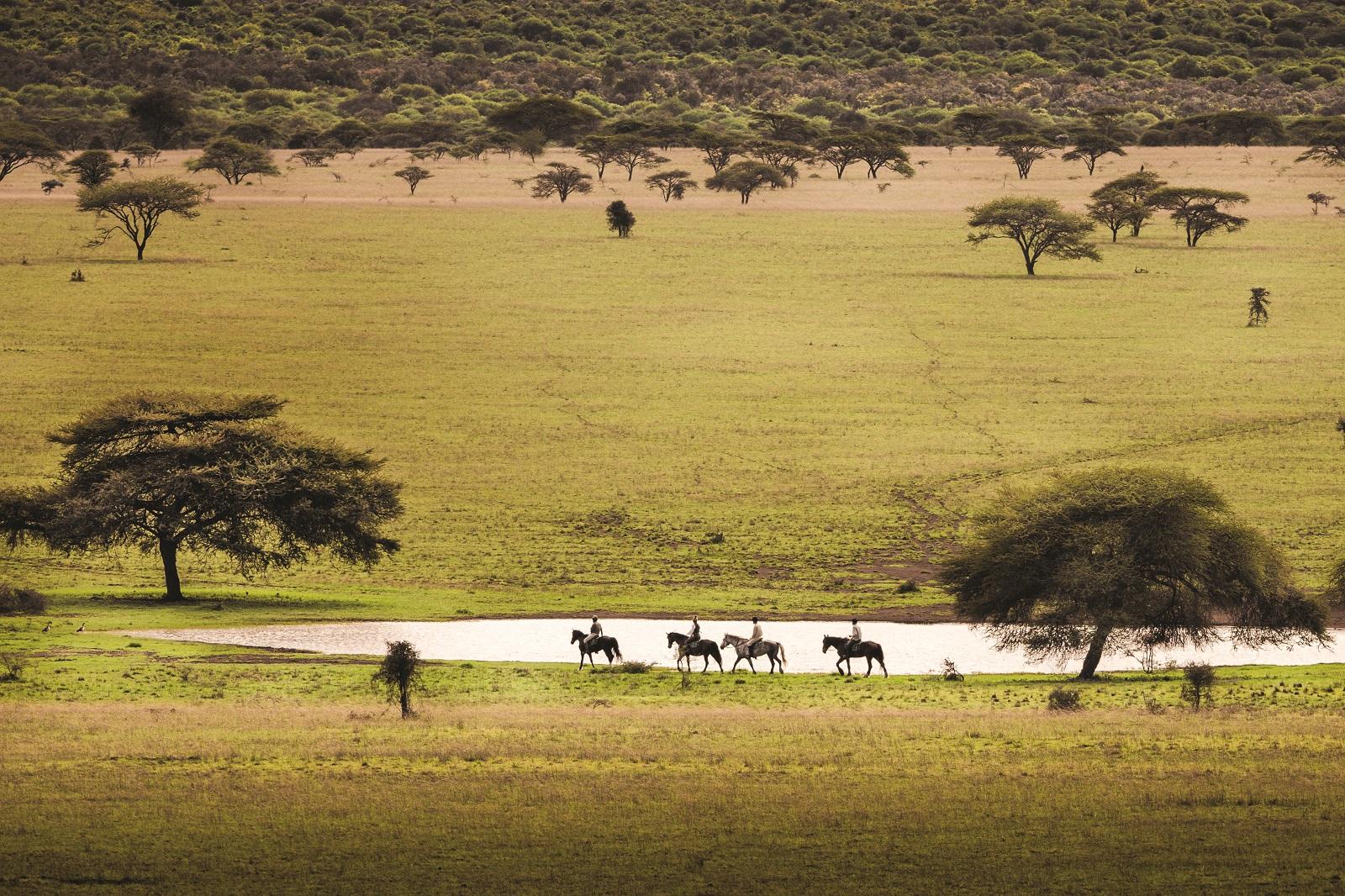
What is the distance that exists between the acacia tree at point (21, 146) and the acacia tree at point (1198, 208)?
271ft

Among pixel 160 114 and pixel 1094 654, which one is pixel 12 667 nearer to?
pixel 1094 654

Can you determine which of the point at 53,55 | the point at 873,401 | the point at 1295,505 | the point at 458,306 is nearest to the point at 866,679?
the point at 1295,505

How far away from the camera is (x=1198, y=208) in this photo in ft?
339

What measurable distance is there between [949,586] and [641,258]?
6374 centimetres

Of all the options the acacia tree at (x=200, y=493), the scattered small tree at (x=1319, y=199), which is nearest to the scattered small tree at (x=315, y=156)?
the scattered small tree at (x=1319, y=199)

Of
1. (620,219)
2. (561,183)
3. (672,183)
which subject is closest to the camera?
(620,219)

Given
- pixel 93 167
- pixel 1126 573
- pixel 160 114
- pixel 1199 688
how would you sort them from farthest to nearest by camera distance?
1. pixel 160 114
2. pixel 93 167
3. pixel 1126 573
4. pixel 1199 688

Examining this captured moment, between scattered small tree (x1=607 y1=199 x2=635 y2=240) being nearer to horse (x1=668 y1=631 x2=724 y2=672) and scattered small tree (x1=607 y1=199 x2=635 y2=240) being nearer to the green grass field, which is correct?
the green grass field

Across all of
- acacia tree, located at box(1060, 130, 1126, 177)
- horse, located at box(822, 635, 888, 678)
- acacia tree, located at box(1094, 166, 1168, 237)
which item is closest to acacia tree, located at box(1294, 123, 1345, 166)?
acacia tree, located at box(1060, 130, 1126, 177)

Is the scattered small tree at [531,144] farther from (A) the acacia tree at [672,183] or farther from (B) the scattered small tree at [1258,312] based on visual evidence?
(B) the scattered small tree at [1258,312]

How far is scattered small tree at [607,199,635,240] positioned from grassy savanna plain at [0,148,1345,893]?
70.3 inches

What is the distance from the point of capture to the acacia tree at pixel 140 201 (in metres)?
98.9

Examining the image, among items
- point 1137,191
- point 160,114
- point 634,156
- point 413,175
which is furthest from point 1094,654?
point 160,114

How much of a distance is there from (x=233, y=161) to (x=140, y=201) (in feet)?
104
